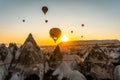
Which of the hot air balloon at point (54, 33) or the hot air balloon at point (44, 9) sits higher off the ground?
the hot air balloon at point (44, 9)

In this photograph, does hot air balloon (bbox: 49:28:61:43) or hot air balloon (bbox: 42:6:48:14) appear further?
hot air balloon (bbox: 49:28:61:43)

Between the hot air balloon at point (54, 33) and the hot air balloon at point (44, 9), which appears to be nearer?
the hot air balloon at point (44, 9)

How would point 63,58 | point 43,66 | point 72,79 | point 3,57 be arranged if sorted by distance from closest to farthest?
point 72,79
point 43,66
point 3,57
point 63,58

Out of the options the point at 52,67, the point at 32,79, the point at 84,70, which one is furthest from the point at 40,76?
the point at 84,70

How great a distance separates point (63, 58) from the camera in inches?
1390

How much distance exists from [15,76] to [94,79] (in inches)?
323

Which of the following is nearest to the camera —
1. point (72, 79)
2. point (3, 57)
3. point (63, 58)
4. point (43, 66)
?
point (72, 79)

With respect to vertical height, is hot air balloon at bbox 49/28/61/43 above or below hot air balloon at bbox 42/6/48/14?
below

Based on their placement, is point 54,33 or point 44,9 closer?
point 44,9

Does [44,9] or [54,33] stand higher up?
[44,9]

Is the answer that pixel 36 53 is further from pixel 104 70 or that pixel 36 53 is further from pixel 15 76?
pixel 104 70

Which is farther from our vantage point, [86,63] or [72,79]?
[86,63]

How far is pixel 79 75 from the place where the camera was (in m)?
28.2

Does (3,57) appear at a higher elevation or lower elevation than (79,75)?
higher
